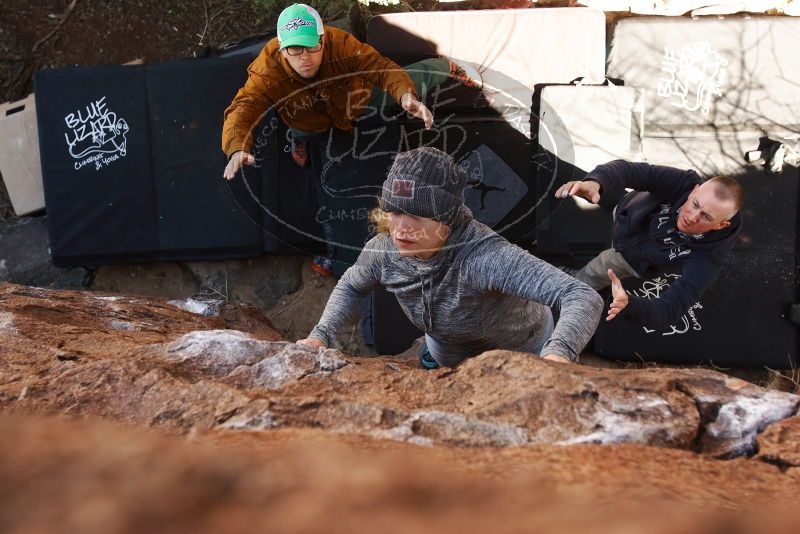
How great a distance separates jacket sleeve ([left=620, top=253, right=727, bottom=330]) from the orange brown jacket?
1419mm

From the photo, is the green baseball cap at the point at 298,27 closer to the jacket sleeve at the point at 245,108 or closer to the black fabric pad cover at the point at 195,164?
the jacket sleeve at the point at 245,108

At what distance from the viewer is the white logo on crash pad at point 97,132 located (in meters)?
3.99

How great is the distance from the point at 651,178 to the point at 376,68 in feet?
4.41

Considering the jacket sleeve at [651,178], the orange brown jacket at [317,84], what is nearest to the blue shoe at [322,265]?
the orange brown jacket at [317,84]

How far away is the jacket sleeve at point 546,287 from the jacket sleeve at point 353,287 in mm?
348

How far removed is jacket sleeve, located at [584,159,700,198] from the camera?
279cm

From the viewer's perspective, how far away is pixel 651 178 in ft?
9.40

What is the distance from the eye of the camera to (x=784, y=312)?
3.71 meters

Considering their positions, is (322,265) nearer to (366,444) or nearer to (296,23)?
(296,23)

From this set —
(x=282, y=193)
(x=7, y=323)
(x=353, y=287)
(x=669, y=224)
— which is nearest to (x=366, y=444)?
(x=353, y=287)

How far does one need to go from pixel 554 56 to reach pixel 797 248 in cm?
171

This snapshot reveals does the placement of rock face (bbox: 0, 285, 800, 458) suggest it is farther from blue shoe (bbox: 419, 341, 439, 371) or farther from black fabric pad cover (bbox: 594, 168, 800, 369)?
black fabric pad cover (bbox: 594, 168, 800, 369)

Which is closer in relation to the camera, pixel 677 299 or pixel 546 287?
pixel 546 287

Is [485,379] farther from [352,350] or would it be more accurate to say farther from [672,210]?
[352,350]
